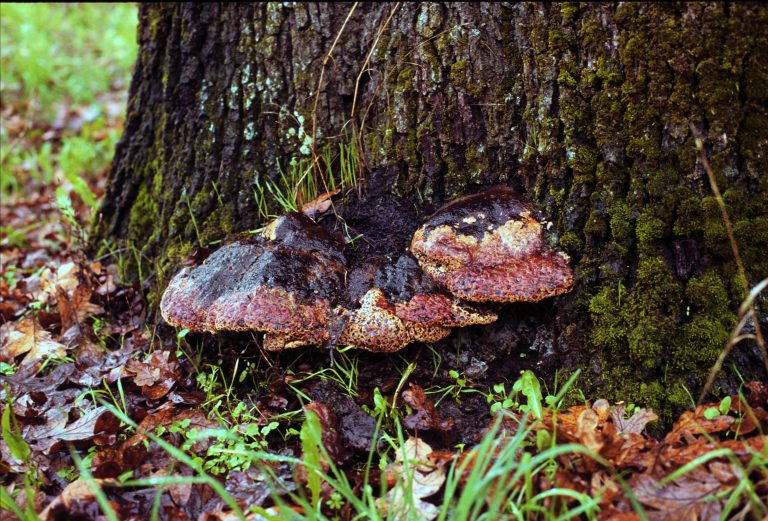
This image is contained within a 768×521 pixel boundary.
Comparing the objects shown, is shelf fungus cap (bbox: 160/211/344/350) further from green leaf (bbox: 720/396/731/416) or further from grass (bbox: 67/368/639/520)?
green leaf (bbox: 720/396/731/416)

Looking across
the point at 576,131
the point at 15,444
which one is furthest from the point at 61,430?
the point at 576,131

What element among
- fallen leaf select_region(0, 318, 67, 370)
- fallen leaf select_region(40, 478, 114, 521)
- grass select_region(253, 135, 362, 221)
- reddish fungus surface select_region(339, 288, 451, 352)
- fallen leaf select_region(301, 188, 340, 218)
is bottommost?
fallen leaf select_region(40, 478, 114, 521)

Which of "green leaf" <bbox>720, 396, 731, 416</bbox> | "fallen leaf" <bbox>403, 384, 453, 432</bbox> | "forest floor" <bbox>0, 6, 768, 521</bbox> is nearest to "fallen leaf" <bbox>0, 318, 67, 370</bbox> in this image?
"forest floor" <bbox>0, 6, 768, 521</bbox>

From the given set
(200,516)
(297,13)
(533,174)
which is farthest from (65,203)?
(533,174)

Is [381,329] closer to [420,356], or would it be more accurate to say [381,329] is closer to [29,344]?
[420,356]

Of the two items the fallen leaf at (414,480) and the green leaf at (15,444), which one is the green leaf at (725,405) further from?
the green leaf at (15,444)
